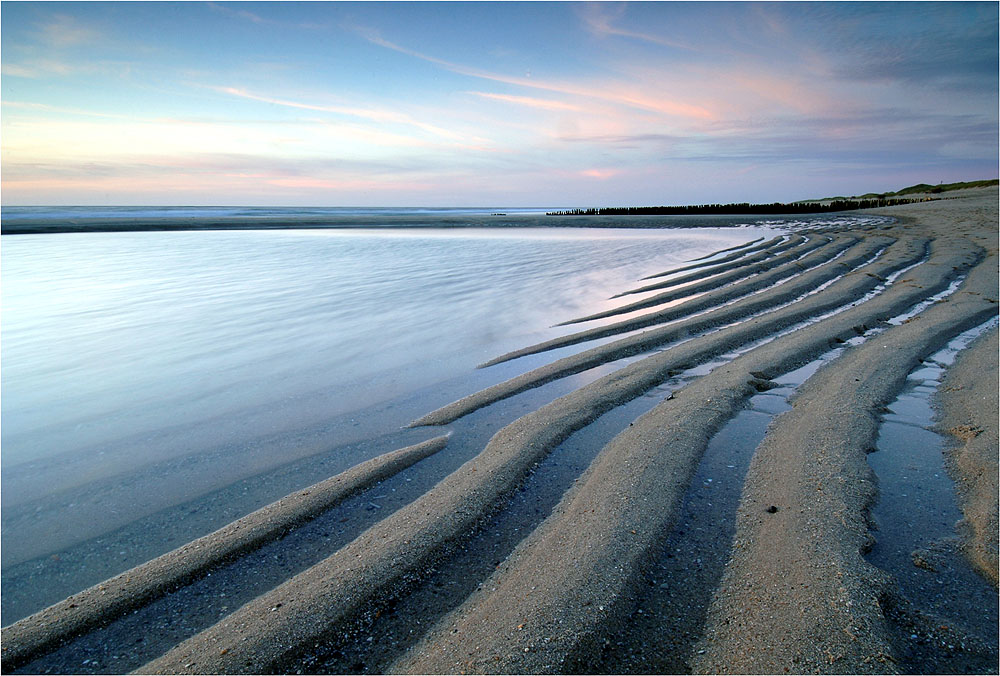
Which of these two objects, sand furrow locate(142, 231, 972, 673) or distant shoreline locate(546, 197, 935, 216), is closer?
sand furrow locate(142, 231, 972, 673)

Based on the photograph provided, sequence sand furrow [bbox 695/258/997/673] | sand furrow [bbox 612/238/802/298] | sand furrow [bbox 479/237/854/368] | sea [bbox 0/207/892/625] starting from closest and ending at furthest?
1. sand furrow [bbox 695/258/997/673]
2. sea [bbox 0/207/892/625]
3. sand furrow [bbox 479/237/854/368]
4. sand furrow [bbox 612/238/802/298]

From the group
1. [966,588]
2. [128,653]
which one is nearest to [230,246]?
[128,653]

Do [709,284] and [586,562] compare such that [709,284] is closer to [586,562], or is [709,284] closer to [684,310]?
[684,310]

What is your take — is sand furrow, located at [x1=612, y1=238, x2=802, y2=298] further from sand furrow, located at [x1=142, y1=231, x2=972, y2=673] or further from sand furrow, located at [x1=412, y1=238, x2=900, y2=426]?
sand furrow, located at [x1=142, y1=231, x2=972, y2=673]

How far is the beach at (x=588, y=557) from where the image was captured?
8.48 ft

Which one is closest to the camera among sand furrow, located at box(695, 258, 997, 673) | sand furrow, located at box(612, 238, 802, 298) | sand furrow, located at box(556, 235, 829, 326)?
sand furrow, located at box(695, 258, 997, 673)

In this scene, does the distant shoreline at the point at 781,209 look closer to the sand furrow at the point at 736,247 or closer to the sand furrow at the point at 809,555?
the sand furrow at the point at 736,247

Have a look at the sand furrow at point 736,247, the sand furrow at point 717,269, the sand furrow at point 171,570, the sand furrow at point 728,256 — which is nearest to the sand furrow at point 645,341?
the sand furrow at point 171,570

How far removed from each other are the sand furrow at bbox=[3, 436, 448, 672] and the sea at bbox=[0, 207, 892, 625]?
24 centimetres

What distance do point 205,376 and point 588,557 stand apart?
6.18 m

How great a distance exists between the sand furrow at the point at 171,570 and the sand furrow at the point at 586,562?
1.53 metres

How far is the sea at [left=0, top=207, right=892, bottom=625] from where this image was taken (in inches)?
162

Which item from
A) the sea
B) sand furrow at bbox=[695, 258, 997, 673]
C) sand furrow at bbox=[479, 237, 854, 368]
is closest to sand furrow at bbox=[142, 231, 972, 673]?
the sea

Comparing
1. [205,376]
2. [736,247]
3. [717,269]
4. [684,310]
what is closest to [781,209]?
[736,247]
